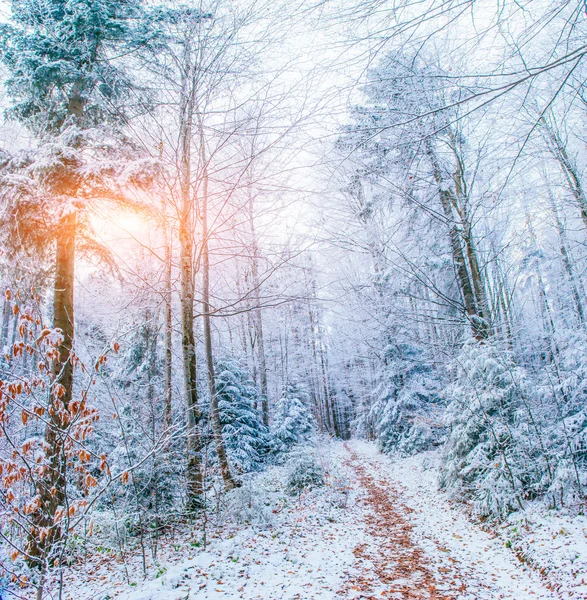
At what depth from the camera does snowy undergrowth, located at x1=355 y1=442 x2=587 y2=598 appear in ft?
13.5

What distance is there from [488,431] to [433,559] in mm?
2658

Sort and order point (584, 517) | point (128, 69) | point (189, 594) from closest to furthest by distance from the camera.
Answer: point (189, 594) → point (584, 517) → point (128, 69)

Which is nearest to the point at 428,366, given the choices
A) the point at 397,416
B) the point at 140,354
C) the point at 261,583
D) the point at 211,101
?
the point at 397,416

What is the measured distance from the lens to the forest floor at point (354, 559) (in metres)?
4.17

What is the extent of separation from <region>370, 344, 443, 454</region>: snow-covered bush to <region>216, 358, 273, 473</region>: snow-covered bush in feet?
18.3

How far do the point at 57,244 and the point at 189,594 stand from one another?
6.06m

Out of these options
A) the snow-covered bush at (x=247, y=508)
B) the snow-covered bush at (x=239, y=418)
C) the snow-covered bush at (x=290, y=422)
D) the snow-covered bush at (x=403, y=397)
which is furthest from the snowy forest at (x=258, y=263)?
the snow-covered bush at (x=403, y=397)

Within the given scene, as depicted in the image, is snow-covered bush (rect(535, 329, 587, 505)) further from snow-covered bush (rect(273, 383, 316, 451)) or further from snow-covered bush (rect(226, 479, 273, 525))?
snow-covered bush (rect(273, 383, 316, 451))

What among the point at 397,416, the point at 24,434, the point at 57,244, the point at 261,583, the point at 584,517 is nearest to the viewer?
the point at 261,583

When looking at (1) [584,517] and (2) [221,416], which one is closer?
(1) [584,517]

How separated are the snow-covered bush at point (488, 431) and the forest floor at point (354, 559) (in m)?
0.51

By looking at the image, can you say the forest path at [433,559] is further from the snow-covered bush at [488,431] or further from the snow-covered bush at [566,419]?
the snow-covered bush at [566,419]

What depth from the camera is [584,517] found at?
522cm

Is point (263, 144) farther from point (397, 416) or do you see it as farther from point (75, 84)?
point (397, 416)
